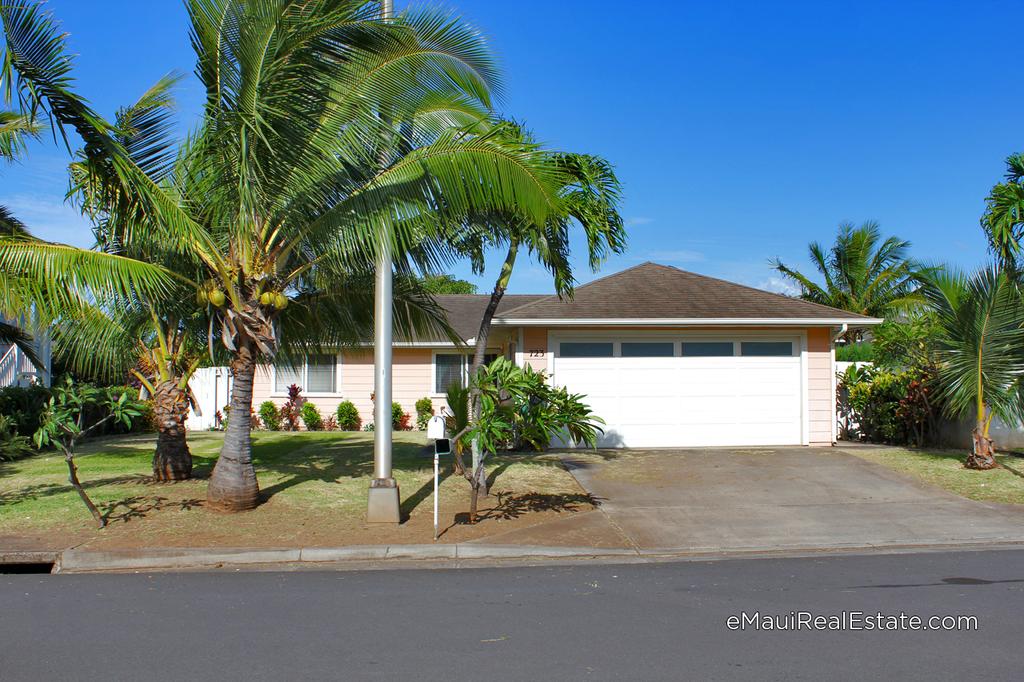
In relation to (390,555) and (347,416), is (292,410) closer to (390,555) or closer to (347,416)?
(347,416)

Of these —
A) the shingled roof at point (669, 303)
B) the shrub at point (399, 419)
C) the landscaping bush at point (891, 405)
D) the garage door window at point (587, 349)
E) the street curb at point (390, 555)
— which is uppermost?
the shingled roof at point (669, 303)

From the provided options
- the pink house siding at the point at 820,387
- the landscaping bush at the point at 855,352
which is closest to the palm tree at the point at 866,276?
the landscaping bush at the point at 855,352

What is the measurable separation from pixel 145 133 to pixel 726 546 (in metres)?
8.82

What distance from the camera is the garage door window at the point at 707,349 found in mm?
16766

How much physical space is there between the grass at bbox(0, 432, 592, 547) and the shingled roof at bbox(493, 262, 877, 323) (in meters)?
3.29

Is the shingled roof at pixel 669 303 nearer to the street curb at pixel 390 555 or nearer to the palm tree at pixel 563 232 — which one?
the palm tree at pixel 563 232

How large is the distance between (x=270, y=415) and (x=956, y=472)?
16.1 meters

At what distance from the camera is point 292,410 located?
70.5 feet

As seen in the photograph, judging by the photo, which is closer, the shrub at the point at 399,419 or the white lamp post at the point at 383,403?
the white lamp post at the point at 383,403

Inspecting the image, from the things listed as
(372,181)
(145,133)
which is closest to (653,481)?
(372,181)

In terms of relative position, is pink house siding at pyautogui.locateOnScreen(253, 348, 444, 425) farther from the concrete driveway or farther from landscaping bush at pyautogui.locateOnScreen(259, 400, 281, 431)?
the concrete driveway

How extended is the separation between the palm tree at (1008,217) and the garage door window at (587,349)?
721 cm

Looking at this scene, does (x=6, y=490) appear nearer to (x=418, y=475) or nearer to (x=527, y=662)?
(x=418, y=475)

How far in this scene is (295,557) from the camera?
28.7 feet
